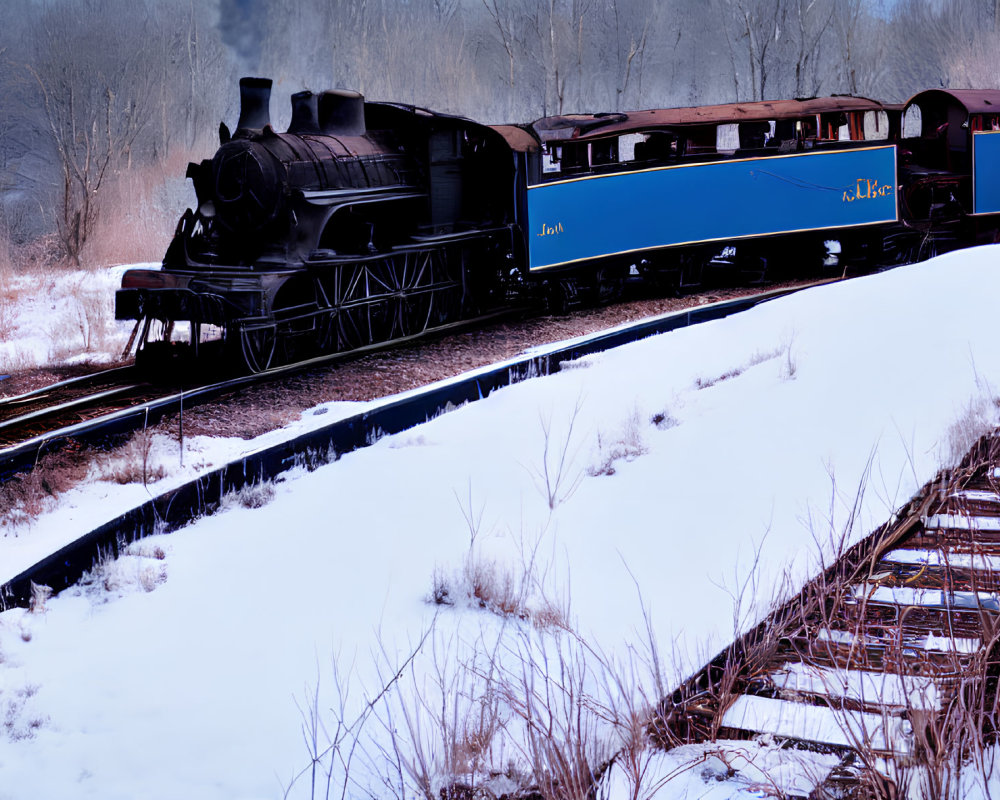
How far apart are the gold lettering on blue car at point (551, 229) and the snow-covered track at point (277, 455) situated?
2.43 m

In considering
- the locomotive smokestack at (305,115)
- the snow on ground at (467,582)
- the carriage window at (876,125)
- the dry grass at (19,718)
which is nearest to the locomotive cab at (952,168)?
the carriage window at (876,125)

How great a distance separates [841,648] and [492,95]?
39867 mm

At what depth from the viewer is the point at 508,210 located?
12289 millimetres

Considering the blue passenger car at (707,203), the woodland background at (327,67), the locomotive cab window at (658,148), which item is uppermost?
the woodland background at (327,67)

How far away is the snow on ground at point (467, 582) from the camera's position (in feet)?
10.6

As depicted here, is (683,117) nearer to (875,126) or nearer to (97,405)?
(875,126)

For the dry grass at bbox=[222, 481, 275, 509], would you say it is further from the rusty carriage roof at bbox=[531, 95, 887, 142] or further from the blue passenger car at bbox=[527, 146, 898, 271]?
the rusty carriage roof at bbox=[531, 95, 887, 142]

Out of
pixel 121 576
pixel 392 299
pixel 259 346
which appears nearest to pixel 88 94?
pixel 392 299

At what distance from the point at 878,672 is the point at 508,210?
9.69m

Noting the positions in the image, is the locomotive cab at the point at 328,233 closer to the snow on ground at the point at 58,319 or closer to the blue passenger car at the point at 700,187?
the blue passenger car at the point at 700,187

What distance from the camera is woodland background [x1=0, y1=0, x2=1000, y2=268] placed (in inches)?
827

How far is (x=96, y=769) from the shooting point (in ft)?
10.6

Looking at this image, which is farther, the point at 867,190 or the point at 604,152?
the point at 867,190

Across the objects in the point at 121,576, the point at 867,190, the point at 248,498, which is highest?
the point at 867,190
